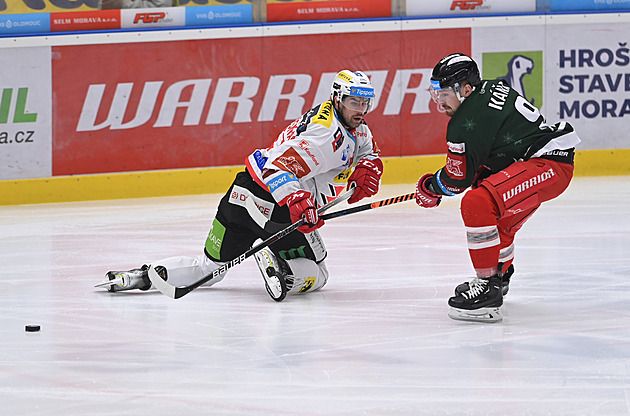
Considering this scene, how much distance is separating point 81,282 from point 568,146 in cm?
231

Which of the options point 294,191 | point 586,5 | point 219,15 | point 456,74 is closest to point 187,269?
point 294,191

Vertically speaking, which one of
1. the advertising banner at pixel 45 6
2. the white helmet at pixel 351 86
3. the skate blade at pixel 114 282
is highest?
the white helmet at pixel 351 86

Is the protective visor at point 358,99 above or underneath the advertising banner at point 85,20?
above

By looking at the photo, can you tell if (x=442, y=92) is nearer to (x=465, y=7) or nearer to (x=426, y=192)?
(x=426, y=192)

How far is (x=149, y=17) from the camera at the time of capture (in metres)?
8.05

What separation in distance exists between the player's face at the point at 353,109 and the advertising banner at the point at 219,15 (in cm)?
414

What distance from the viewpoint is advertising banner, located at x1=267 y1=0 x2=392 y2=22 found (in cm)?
831

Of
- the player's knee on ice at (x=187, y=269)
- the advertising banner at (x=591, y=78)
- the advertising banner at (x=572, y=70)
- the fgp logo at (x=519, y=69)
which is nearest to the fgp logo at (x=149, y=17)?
the advertising banner at (x=572, y=70)

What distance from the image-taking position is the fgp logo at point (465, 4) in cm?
855

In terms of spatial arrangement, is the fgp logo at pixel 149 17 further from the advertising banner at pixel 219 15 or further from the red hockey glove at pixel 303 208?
the red hockey glove at pixel 303 208

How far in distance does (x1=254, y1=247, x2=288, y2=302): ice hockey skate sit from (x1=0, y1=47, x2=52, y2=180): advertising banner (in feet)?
12.7

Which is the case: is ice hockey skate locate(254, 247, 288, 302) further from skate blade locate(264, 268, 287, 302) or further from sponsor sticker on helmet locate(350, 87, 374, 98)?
sponsor sticker on helmet locate(350, 87, 374, 98)

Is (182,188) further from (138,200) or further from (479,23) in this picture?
(479,23)

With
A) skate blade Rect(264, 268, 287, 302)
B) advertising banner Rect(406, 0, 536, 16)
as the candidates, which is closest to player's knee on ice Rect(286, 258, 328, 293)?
skate blade Rect(264, 268, 287, 302)
